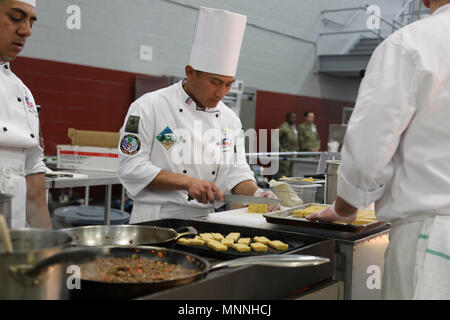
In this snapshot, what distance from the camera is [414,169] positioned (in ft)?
4.47

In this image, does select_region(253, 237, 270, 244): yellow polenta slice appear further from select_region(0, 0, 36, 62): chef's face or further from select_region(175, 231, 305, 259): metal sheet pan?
select_region(0, 0, 36, 62): chef's face

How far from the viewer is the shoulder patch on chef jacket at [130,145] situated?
7.20 feet

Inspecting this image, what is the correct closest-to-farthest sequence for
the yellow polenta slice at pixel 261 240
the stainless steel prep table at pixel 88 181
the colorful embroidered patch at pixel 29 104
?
the yellow polenta slice at pixel 261 240 < the colorful embroidered patch at pixel 29 104 < the stainless steel prep table at pixel 88 181

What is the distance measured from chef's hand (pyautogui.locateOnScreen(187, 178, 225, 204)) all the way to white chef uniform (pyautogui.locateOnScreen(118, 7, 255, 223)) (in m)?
0.21

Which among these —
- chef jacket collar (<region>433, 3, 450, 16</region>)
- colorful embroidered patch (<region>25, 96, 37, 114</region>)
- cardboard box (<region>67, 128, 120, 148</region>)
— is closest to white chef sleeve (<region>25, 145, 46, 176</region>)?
colorful embroidered patch (<region>25, 96, 37, 114</region>)

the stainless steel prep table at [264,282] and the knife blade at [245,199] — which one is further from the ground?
the knife blade at [245,199]

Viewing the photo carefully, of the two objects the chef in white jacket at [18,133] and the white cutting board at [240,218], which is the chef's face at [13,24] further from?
the white cutting board at [240,218]

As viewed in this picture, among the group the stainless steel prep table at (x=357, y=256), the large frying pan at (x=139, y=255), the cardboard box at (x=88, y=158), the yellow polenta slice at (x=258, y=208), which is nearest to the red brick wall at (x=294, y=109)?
the cardboard box at (x=88, y=158)

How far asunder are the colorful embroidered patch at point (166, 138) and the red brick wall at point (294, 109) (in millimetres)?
6185

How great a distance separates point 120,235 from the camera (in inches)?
56.3

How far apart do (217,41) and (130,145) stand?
27.4 inches

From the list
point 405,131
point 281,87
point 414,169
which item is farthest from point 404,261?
point 281,87

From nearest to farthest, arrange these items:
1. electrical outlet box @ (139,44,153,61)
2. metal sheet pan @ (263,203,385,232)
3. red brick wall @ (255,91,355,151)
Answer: metal sheet pan @ (263,203,385,232), electrical outlet box @ (139,44,153,61), red brick wall @ (255,91,355,151)

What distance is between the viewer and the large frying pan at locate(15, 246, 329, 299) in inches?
34.4
